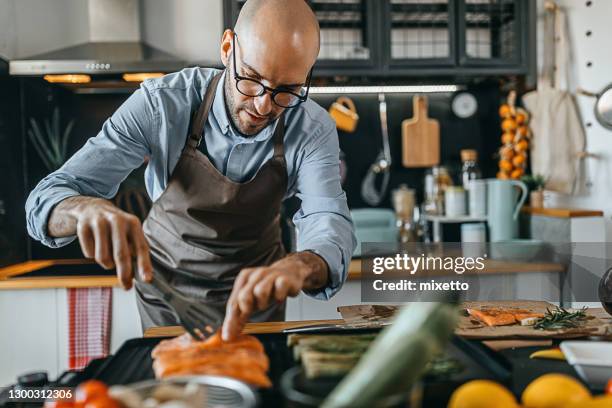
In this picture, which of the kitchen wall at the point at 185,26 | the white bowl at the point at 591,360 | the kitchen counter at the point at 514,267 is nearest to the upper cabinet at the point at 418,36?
the kitchen wall at the point at 185,26

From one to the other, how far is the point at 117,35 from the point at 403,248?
1734mm

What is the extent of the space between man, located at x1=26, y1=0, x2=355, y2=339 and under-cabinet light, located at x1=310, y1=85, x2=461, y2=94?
1386 mm

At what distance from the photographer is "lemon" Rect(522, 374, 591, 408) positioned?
0.73 m

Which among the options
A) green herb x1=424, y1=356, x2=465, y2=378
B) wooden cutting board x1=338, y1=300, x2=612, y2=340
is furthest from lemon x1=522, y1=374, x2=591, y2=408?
wooden cutting board x1=338, y1=300, x2=612, y2=340

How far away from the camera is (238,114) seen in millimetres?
1494

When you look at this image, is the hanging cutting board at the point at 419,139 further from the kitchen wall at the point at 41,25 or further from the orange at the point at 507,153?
the kitchen wall at the point at 41,25

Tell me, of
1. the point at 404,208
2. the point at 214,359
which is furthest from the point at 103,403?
the point at 404,208

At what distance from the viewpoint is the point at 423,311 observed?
0.60 meters

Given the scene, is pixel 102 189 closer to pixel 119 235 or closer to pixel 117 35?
pixel 119 235

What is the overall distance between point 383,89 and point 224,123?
1716 millimetres

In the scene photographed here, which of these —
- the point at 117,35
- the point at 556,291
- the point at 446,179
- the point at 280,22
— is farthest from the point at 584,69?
the point at 117,35

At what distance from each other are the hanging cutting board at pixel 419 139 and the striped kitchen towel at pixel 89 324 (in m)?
1.69

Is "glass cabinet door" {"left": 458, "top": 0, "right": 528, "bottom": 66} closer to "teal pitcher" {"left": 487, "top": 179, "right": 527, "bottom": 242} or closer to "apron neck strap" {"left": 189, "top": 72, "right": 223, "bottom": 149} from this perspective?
"teal pitcher" {"left": 487, "top": 179, "right": 527, "bottom": 242}

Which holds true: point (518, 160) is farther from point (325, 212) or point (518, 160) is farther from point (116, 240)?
point (116, 240)
